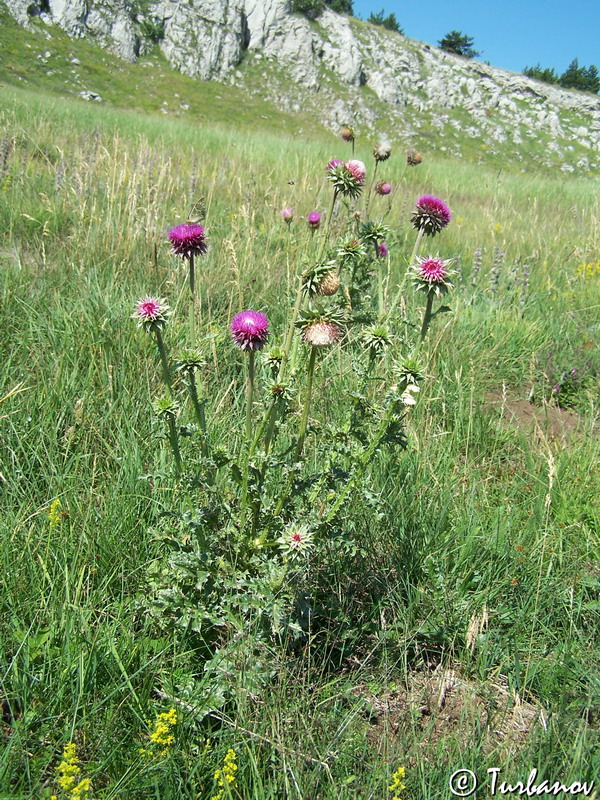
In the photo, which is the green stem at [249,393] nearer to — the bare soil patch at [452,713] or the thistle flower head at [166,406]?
the thistle flower head at [166,406]

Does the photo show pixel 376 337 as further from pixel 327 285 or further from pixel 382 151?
pixel 382 151

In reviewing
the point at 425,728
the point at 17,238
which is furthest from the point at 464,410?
the point at 17,238

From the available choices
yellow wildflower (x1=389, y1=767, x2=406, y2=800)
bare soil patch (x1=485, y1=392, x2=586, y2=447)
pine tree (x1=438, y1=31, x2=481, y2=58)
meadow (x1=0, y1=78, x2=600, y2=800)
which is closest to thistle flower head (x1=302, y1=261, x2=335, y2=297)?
meadow (x1=0, y1=78, x2=600, y2=800)

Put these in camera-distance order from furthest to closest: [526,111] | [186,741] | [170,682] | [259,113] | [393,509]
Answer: [526,111] < [259,113] < [393,509] < [170,682] < [186,741]

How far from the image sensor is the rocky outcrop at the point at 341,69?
38.4 metres

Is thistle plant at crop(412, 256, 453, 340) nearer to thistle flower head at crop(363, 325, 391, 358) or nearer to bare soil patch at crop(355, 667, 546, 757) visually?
thistle flower head at crop(363, 325, 391, 358)

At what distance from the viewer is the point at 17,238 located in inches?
144

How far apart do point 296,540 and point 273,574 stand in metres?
0.12

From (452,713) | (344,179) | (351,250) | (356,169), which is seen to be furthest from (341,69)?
(452,713)

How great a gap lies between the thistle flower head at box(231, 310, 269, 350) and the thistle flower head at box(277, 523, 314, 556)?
1.55ft

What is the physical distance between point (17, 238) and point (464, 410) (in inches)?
122

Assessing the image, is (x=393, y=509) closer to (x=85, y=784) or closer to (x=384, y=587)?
(x=384, y=587)

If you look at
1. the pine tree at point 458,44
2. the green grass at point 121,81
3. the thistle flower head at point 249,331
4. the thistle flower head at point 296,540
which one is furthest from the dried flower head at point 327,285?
the pine tree at point 458,44

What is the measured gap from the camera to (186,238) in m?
1.55
